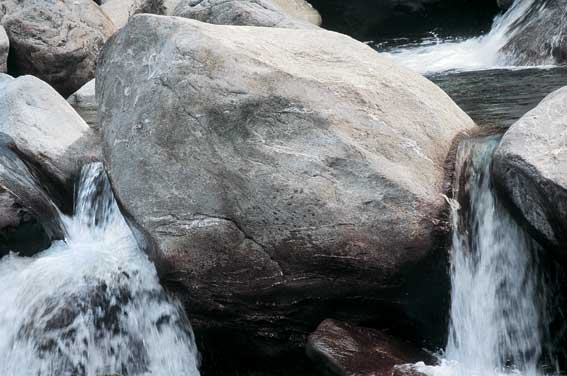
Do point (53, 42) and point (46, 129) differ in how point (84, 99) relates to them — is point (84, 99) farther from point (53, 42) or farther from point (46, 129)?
point (46, 129)

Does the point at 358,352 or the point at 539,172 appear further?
the point at 358,352

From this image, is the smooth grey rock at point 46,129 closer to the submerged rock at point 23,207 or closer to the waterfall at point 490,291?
the submerged rock at point 23,207

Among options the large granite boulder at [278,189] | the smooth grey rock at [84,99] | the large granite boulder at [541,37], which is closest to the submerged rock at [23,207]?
the large granite boulder at [278,189]

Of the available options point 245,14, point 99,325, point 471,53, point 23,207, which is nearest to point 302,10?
point 245,14

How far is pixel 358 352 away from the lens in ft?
14.2

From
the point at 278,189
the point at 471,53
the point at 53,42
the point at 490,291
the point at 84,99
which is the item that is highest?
the point at 278,189

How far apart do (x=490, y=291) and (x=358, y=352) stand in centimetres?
92

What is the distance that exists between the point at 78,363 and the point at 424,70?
24.8 ft

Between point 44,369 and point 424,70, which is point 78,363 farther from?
point 424,70

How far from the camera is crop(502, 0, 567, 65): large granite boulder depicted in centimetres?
943

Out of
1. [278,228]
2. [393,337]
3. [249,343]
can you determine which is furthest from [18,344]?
[393,337]

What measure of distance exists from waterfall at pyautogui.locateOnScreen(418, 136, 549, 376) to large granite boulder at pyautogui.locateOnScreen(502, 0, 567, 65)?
5463 millimetres

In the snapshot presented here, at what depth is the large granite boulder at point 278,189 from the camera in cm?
443

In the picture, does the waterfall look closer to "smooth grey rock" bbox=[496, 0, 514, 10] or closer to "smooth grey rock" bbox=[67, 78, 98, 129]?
"smooth grey rock" bbox=[67, 78, 98, 129]
